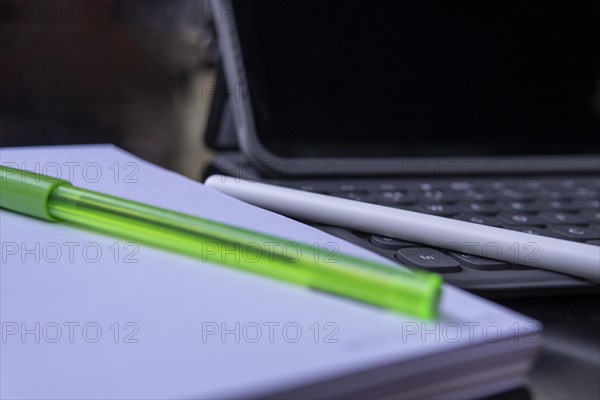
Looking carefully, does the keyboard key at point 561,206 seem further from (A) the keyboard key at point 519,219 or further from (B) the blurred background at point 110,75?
(B) the blurred background at point 110,75

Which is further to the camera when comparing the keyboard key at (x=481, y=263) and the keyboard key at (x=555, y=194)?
the keyboard key at (x=555, y=194)

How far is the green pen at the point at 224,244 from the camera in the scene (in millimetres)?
161

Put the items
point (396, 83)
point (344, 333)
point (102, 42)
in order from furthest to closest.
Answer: point (102, 42), point (396, 83), point (344, 333)

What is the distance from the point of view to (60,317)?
0.53ft

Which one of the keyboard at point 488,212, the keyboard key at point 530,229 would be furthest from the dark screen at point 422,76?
the keyboard key at point 530,229

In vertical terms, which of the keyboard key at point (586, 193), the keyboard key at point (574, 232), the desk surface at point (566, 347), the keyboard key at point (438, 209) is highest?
the keyboard key at point (586, 193)

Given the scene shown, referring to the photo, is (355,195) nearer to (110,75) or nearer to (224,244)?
(224,244)

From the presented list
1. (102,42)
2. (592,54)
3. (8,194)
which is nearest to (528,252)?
(8,194)

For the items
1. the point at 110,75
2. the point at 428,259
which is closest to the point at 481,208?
the point at 428,259

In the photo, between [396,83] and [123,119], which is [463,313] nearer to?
[396,83]

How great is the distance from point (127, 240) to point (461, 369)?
0.41 feet

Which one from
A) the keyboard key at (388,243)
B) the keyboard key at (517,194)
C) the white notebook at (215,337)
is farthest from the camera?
the keyboard key at (517,194)

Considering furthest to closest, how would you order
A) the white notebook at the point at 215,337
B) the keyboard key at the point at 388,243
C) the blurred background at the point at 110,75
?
the blurred background at the point at 110,75, the keyboard key at the point at 388,243, the white notebook at the point at 215,337

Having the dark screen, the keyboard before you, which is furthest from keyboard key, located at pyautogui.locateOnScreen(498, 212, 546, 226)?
the dark screen
